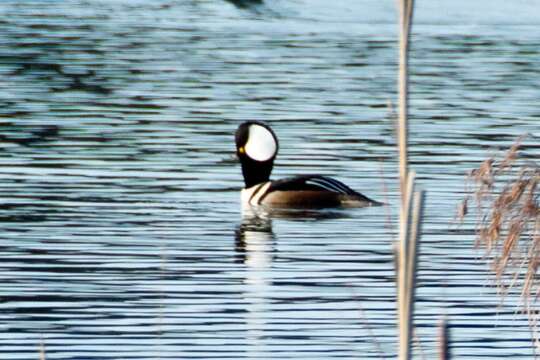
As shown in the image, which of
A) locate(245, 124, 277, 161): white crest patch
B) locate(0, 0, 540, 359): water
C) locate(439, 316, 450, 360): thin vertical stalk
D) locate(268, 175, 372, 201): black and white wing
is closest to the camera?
locate(439, 316, 450, 360): thin vertical stalk

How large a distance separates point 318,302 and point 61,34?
2890cm

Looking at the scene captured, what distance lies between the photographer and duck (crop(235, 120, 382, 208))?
1566cm

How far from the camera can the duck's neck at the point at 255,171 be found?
54.8ft

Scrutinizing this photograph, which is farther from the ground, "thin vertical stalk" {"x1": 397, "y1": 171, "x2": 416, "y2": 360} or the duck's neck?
the duck's neck

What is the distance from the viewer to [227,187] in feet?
56.7

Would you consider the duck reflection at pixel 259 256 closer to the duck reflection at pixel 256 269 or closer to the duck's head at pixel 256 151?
the duck reflection at pixel 256 269

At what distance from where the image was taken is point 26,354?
28.8 ft

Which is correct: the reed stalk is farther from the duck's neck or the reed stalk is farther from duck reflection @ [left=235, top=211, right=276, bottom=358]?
the duck's neck

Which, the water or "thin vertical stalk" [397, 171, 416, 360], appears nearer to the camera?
"thin vertical stalk" [397, 171, 416, 360]

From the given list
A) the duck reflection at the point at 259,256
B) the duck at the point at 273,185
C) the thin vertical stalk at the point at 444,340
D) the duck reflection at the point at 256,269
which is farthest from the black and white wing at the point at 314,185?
the thin vertical stalk at the point at 444,340

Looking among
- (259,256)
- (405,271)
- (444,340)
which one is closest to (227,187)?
(259,256)

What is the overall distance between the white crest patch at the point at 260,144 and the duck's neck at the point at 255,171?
0.17ft

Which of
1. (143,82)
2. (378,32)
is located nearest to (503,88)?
(143,82)

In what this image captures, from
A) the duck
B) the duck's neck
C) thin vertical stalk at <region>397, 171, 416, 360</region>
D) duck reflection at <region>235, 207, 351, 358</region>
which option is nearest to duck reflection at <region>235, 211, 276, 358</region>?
duck reflection at <region>235, 207, 351, 358</region>
